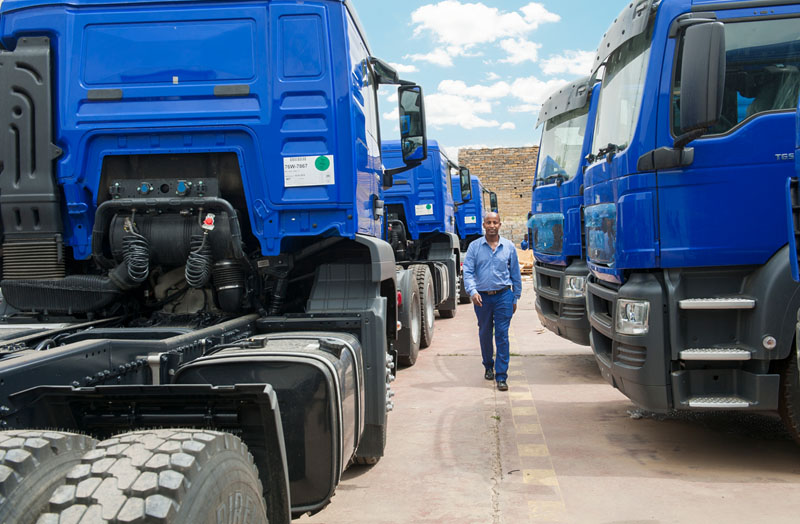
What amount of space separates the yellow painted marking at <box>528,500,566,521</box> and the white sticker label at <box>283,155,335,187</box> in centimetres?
225

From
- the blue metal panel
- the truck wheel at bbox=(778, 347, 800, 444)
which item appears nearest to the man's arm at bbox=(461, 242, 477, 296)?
the truck wheel at bbox=(778, 347, 800, 444)

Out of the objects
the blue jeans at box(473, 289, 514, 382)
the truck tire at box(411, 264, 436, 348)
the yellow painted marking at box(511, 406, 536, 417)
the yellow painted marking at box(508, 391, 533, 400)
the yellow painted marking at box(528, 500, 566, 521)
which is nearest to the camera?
the yellow painted marking at box(528, 500, 566, 521)

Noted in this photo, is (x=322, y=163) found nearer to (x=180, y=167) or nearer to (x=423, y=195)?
(x=180, y=167)

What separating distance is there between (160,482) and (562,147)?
792cm

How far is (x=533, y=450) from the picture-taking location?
5.22 meters

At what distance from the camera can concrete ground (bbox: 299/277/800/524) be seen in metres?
4.05

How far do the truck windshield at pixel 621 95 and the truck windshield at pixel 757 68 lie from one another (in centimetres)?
35

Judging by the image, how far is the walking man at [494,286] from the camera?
733cm

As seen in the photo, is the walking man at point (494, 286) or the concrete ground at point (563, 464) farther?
the walking man at point (494, 286)

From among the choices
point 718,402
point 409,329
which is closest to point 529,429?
point 718,402

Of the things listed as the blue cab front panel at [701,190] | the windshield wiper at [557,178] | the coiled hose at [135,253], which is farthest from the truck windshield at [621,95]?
the coiled hose at [135,253]

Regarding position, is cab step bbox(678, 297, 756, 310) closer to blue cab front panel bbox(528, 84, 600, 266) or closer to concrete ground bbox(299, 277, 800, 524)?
concrete ground bbox(299, 277, 800, 524)

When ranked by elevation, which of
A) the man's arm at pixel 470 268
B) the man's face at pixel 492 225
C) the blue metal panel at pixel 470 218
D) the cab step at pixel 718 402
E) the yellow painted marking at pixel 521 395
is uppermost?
the blue metal panel at pixel 470 218

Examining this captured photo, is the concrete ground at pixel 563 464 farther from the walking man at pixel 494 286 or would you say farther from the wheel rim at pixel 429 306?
the wheel rim at pixel 429 306
